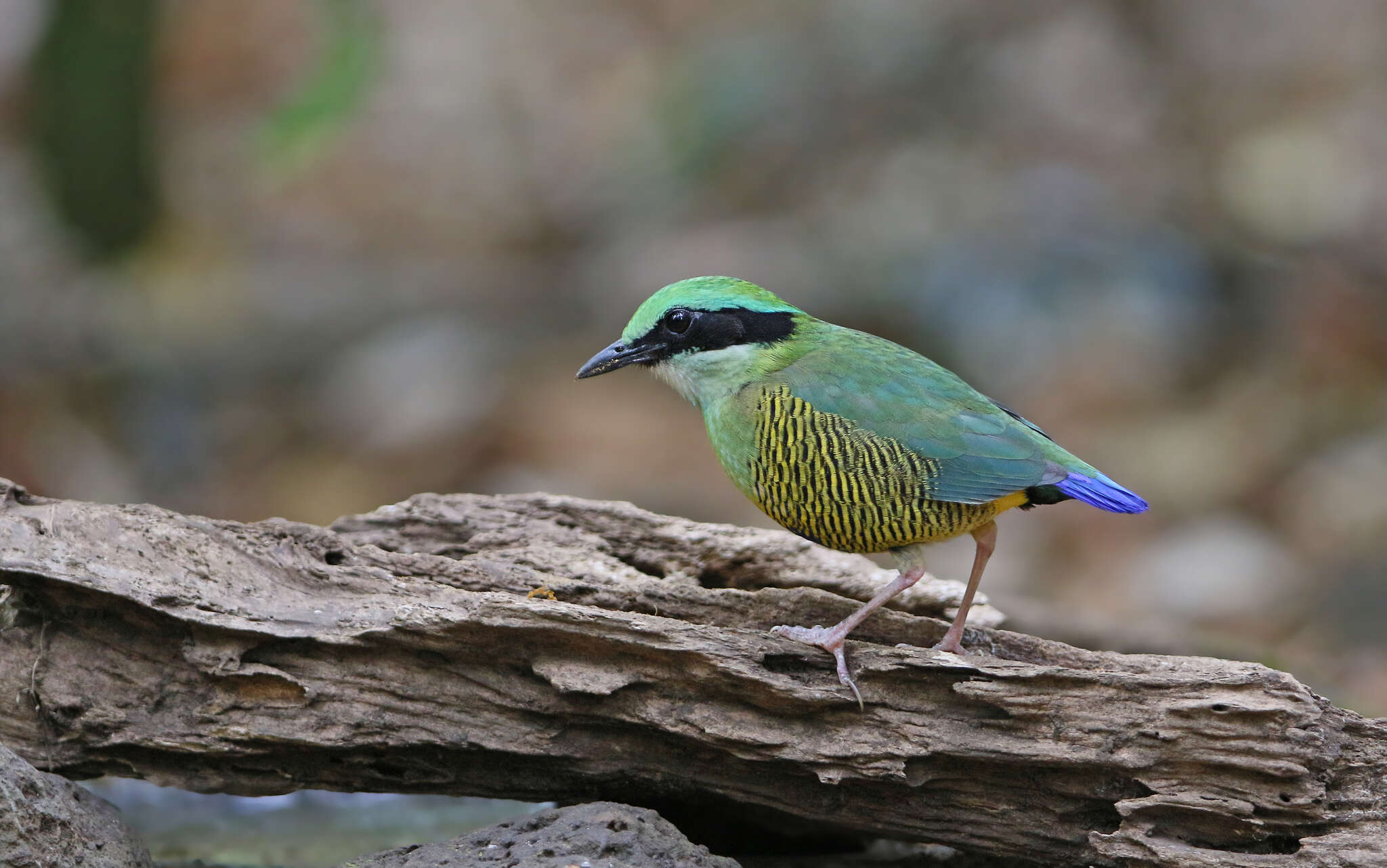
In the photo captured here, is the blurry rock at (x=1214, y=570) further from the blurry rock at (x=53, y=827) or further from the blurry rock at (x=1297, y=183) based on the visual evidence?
the blurry rock at (x=53, y=827)

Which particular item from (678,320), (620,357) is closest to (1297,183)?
(678,320)

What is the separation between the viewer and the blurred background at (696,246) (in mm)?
11188

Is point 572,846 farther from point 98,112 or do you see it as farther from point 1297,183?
point 1297,183

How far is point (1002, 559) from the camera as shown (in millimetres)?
11109

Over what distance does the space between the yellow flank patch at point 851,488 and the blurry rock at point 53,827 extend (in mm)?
2441

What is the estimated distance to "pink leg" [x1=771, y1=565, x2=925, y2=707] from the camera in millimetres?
4488

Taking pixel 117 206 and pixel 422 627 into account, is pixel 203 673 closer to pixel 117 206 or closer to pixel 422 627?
pixel 422 627

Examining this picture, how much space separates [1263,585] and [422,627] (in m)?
8.18

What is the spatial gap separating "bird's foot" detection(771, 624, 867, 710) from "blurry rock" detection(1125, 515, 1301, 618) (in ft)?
21.6

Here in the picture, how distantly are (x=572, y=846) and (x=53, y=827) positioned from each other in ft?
5.08

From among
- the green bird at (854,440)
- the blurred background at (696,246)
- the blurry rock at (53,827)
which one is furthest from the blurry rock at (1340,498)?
the blurry rock at (53,827)

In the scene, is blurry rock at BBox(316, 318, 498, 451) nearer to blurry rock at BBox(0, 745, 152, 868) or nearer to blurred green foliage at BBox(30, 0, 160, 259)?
blurred green foliage at BBox(30, 0, 160, 259)

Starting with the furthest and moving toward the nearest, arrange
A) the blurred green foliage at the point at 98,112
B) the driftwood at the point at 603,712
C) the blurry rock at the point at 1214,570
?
the blurry rock at the point at 1214,570 → the blurred green foliage at the point at 98,112 → the driftwood at the point at 603,712

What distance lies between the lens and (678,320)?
17.9 feet
